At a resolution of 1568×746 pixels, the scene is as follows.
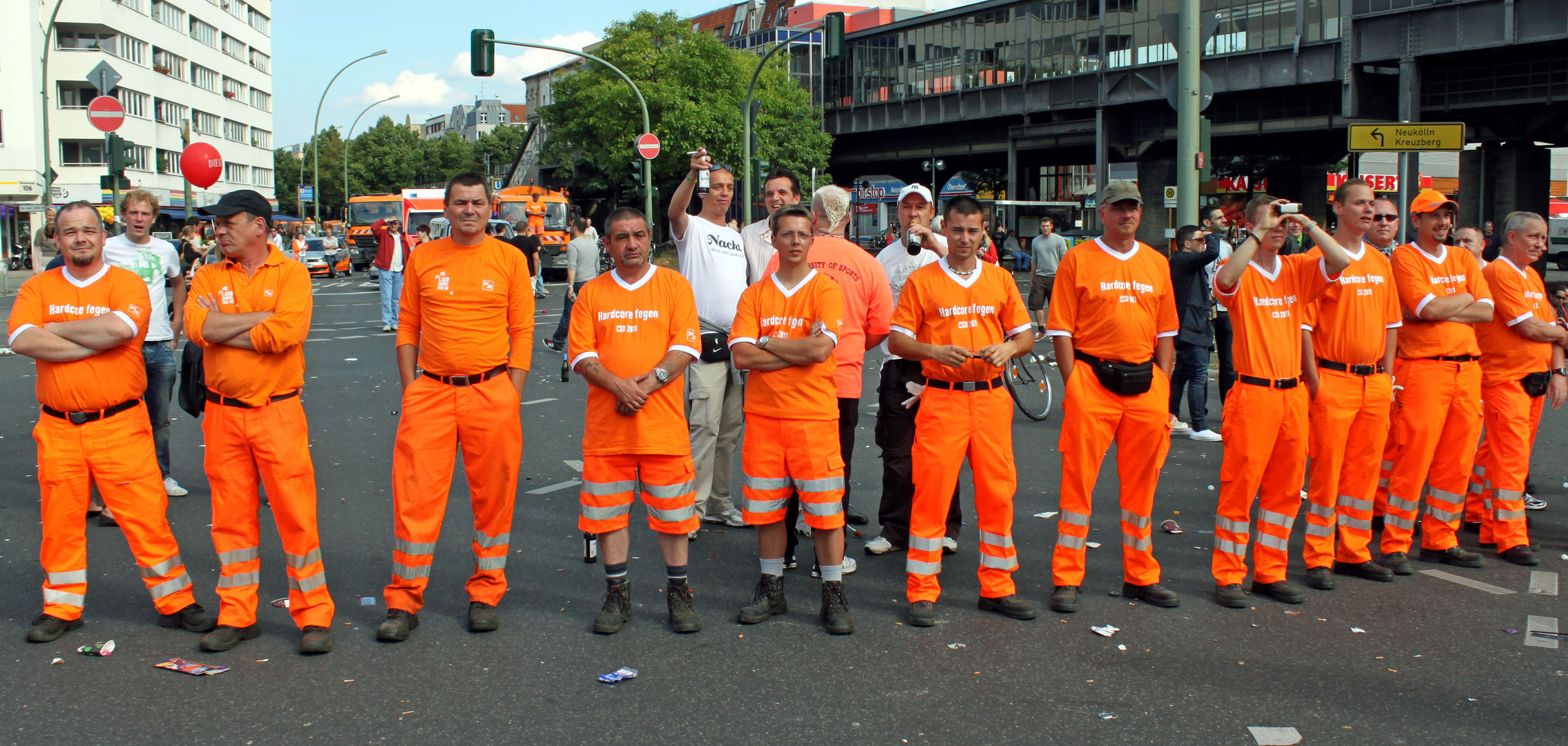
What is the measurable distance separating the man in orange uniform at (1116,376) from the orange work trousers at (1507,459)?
205 cm

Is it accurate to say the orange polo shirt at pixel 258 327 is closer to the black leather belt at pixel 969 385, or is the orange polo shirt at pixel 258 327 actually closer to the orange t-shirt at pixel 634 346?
the orange t-shirt at pixel 634 346

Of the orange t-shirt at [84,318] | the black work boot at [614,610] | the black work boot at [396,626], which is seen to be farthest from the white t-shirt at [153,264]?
the black work boot at [614,610]

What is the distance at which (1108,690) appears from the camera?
4.34 metres

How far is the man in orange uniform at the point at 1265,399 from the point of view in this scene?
17.5ft

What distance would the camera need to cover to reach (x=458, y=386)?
16.3 feet

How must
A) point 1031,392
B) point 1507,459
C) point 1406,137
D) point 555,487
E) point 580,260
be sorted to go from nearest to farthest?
point 1507,459, point 555,487, point 1031,392, point 1406,137, point 580,260

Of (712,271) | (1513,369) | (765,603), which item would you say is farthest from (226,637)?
(1513,369)

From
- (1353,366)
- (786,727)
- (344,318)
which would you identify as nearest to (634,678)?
(786,727)

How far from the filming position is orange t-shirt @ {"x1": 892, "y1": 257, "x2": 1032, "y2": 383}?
5.15 meters

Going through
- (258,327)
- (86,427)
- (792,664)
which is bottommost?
(792,664)

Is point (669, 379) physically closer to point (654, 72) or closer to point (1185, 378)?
point (1185, 378)

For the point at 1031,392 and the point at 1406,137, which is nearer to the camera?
the point at 1031,392

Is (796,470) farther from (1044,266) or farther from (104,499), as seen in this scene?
(1044,266)

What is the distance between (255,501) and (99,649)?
785mm
